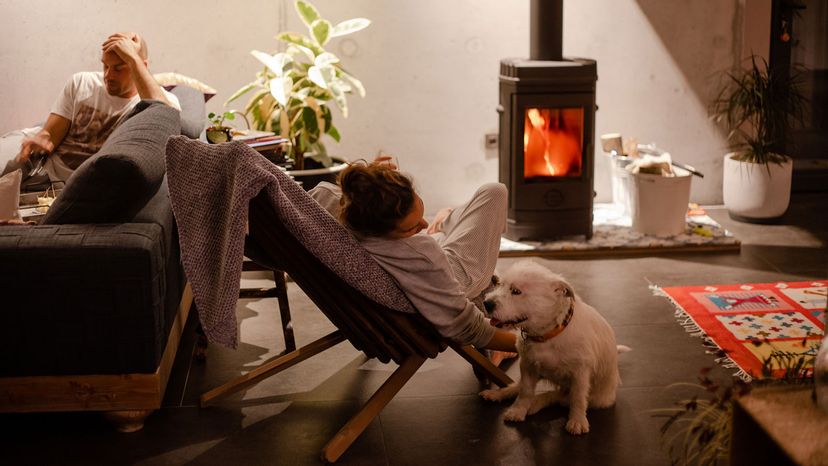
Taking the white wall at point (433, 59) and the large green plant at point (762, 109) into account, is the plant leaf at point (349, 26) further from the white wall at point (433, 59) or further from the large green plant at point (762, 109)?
the large green plant at point (762, 109)

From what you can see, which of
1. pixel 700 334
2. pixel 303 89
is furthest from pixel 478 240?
pixel 303 89

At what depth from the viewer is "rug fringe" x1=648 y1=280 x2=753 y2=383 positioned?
11.8ft

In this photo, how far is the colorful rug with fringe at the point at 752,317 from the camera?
377cm

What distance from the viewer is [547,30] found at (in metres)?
5.23

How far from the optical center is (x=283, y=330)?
3.97 meters

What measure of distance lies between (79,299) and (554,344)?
1494mm

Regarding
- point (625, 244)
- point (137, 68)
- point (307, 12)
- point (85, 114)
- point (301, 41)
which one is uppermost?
point (307, 12)

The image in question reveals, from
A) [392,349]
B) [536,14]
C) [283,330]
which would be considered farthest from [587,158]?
[392,349]

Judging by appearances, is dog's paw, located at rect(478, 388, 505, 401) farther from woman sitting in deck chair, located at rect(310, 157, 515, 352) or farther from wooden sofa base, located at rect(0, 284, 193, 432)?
wooden sofa base, located at rect(0, 284, 193, 432)

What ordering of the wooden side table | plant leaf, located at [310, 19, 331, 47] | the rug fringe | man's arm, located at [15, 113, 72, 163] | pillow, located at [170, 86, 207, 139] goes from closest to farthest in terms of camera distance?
1. the wooden side table
2. the rug fringe
3. pillow, located at [170, 86, 207, 139]
4. man's arm, located at [15, 113, 72, 163]
5. plant leaf, located at [310, 19, 331, 47]

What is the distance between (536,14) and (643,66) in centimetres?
101

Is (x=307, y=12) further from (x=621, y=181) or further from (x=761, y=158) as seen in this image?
(x=761, y=158)

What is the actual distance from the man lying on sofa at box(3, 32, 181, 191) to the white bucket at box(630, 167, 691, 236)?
2.49 meters

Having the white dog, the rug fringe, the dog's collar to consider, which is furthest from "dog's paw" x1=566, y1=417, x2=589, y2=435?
the rug fringe
